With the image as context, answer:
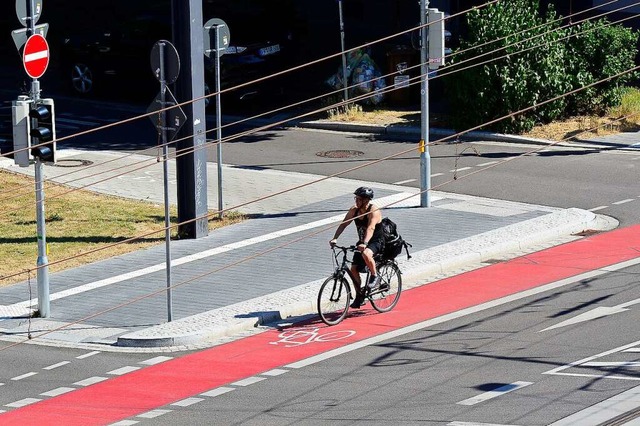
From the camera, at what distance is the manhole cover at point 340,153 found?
26.2 m

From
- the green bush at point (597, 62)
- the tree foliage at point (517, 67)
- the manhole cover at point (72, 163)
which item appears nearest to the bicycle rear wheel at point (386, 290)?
the tree foliage at point (517, 67)

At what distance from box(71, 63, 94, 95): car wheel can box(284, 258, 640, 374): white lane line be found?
17916mm

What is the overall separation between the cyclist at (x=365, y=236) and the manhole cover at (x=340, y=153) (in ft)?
31.3

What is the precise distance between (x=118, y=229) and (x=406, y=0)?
16642 millimetres

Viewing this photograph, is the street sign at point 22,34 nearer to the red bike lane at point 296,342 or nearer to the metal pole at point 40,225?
the metal pole at point 40,225

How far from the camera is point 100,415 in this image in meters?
13.1

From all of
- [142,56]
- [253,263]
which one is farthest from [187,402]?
[142,56]

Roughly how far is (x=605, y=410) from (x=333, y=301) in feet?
16.3

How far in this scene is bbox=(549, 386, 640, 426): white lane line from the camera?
1182 cm

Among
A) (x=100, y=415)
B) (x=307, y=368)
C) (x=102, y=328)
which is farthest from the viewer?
(x=102, y=328)

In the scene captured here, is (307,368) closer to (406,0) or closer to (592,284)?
(592,284)

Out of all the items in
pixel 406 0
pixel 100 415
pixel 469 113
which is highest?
pixel 406 0

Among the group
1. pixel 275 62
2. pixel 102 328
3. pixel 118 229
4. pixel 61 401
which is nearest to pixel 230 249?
pixel 118 229

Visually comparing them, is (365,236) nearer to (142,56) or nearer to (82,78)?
(142,56)
